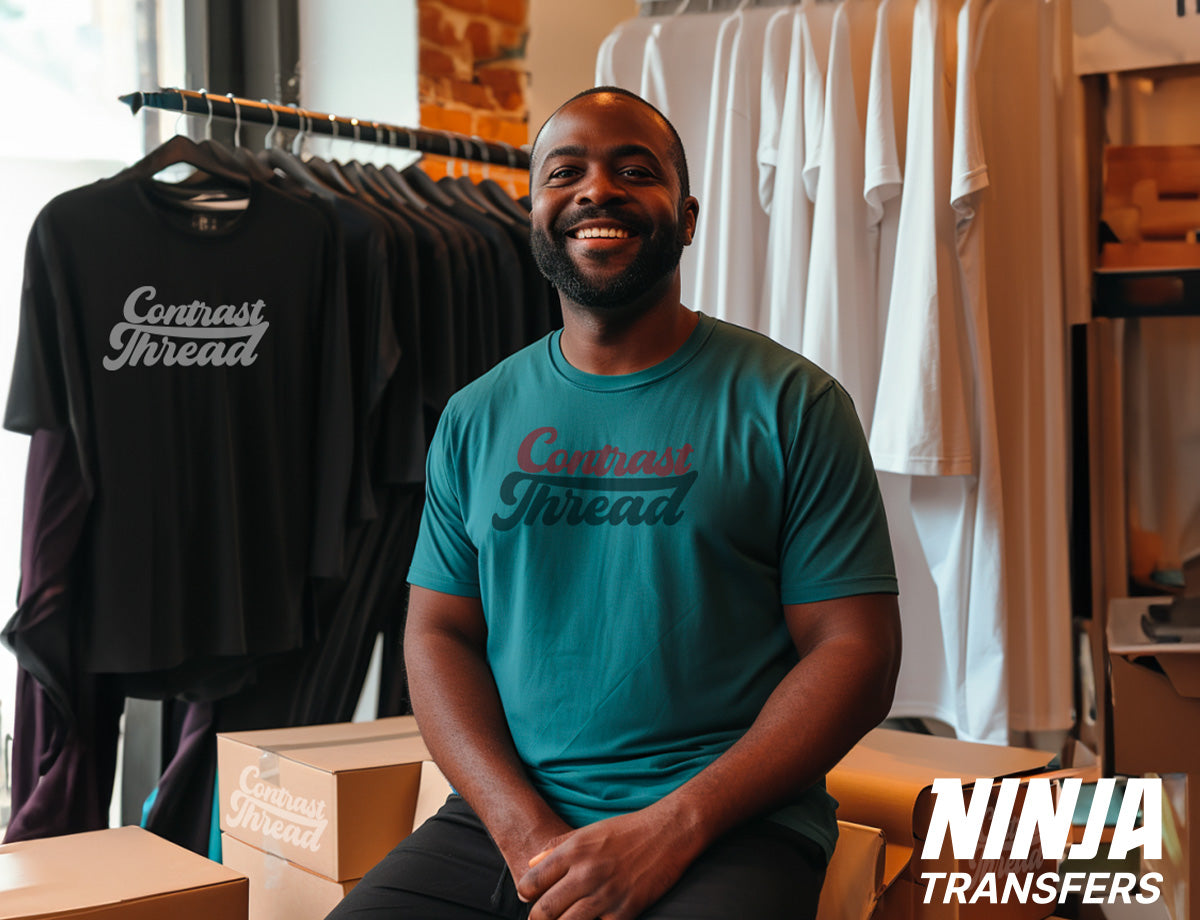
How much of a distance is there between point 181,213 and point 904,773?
143cm

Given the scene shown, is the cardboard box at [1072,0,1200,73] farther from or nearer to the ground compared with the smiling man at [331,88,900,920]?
farther from the ground

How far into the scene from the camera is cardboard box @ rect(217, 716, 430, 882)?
1.77 metres

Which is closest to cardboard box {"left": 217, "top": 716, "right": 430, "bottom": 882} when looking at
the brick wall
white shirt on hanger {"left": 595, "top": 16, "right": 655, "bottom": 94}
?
white shirt on hanger {"left": 595, "top": 16, "right": 655, "bottom": 94}

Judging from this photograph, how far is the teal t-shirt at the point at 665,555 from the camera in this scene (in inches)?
50.7

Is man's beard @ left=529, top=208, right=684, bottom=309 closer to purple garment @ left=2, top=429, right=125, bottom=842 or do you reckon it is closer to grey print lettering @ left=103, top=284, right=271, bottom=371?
grey print lettering @ left=103, top=284, right=271, bottom=371

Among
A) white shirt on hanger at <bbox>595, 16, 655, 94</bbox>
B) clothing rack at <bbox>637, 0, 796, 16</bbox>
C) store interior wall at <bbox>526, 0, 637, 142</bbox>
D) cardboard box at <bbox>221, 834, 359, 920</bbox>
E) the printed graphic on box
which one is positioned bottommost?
cardboard box at <bbox>221, 834, 359, 920</bbox>

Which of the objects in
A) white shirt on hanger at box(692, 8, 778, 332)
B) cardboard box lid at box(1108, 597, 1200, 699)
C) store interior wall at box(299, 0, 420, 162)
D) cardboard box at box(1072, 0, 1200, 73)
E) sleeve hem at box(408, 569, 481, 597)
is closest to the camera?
sleeve hem at box(408, 569, 481, 597)

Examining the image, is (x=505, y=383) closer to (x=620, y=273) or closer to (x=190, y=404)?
(x=620, y=273)

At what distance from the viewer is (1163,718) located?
1.79m

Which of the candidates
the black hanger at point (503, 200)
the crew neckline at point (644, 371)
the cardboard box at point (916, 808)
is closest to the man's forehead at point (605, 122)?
the crew neckline at point (644, 371)

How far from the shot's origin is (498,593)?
1404 mm

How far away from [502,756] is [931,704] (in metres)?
1.12

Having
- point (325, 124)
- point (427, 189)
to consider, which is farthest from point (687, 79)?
point (325, 124)

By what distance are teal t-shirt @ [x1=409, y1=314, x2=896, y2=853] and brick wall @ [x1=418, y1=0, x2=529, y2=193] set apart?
62.8 inches
